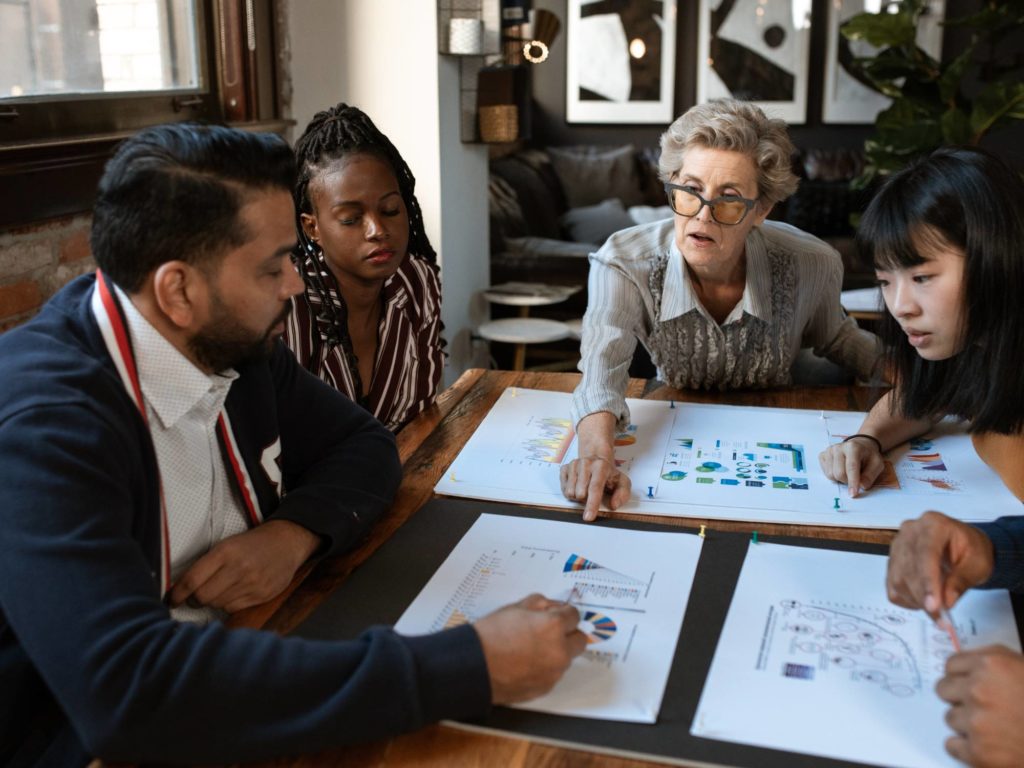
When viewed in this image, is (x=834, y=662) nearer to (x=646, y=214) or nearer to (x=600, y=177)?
(x=646, y=214)

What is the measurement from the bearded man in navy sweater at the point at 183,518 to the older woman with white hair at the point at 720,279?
72 cm

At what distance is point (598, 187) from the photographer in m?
6.65

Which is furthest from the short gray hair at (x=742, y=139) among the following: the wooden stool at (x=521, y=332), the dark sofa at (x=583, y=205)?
the dark sofa at (x=583, y=205)

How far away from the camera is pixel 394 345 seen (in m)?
2.00

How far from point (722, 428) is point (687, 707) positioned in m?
0.83

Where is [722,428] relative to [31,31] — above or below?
below

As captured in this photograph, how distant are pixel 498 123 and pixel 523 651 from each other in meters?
3.34

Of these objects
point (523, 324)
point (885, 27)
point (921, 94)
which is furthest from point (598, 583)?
point (921, 94)

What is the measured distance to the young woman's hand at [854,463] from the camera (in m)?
1.41

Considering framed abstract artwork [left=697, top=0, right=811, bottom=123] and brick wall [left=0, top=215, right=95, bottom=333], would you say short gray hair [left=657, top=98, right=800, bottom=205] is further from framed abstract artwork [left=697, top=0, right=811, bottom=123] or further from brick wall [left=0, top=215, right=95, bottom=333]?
framed abstract artwork [left=697, top=0, right=811, bottom=123]

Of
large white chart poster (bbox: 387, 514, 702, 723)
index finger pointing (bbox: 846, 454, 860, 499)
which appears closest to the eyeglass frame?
index finger pointing (bbox: 846, 454, 860, 499)

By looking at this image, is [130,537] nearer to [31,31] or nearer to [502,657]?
[502,657]

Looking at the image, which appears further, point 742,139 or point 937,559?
point 742,139

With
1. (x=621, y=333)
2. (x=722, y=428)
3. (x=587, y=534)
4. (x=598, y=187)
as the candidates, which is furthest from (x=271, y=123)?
(x=598, y=187)
